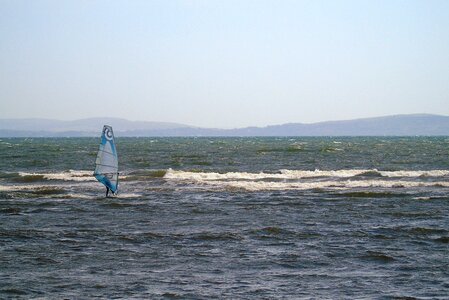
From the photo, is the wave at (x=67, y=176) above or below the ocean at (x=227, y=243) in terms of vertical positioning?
below

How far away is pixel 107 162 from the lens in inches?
1097

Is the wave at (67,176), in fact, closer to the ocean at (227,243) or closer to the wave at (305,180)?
the wave at (305,180)

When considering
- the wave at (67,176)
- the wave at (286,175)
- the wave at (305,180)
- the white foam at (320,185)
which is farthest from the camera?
the wave at (286,175)

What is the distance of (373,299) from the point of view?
1109 cm

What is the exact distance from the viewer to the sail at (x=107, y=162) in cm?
2734

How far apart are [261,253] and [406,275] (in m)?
3.43

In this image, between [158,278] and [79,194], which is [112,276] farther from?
[79,194]

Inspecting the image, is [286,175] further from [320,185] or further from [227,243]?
[227,243]

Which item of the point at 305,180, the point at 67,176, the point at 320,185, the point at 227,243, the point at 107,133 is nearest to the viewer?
Answer: the point at 227,243

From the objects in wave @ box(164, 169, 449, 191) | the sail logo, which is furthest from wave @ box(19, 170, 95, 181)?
the sail logo

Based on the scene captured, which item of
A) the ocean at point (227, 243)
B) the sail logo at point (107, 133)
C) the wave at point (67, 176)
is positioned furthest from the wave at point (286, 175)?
the sail logo at point (107, 133)

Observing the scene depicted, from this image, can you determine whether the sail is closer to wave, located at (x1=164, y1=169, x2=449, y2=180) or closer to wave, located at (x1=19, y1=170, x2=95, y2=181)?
wave, located at (x1=19, y1=170, x2=95, y2=181)

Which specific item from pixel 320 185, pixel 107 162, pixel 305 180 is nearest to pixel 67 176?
pixel 107 162

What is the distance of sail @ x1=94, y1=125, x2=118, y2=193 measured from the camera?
27344 millimetres
